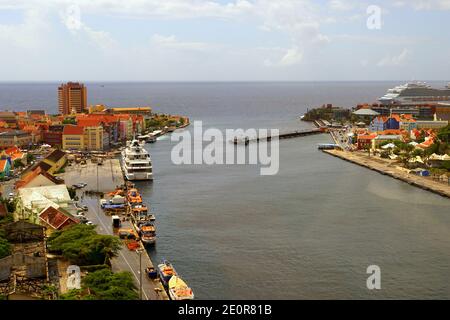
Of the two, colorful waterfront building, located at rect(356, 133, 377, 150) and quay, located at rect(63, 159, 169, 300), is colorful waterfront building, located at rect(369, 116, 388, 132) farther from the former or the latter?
quay, located at rect(63, 159, 169, 300)

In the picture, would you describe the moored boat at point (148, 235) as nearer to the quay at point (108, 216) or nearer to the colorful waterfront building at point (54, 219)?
the quay at point (108, 216)

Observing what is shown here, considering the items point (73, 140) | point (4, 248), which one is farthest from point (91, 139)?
point (4, 248)

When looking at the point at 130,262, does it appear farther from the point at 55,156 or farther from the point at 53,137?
the point at 53,137

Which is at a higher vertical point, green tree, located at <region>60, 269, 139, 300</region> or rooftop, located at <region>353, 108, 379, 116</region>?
rooftop, located at <region>353, 108, 379, 116</region>

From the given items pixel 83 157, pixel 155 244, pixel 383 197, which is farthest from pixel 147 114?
pixel 155 244

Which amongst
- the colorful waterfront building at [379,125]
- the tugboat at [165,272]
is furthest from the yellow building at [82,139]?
the tugboat at [165,272]

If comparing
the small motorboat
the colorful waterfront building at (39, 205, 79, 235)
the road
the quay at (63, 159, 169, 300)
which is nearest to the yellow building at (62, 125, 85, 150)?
the quay at (63, 159, 169, 300)
